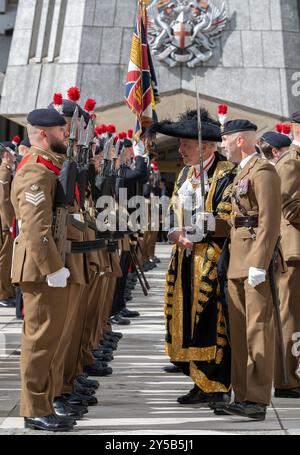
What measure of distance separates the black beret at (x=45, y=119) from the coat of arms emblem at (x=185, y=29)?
22127 mm

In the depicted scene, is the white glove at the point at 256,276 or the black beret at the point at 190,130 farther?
the black beret at the point at 190,130

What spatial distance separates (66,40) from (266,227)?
2280cm

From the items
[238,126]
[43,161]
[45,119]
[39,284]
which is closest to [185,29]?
[238,126]

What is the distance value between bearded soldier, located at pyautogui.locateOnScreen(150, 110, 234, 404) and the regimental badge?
29 cm

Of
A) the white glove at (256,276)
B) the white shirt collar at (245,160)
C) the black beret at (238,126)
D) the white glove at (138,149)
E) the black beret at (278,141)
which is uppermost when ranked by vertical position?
the white glove at (138,149)

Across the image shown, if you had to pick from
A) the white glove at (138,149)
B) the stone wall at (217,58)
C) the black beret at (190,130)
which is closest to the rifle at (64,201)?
the black beret at (190,130)

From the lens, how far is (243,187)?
684 centimetres

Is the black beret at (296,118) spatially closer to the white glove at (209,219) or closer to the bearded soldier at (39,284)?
the white glove at (209,219)

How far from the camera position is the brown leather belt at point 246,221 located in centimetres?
680

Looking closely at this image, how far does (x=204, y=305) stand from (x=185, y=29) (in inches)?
863

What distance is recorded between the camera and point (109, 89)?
92.5 feet

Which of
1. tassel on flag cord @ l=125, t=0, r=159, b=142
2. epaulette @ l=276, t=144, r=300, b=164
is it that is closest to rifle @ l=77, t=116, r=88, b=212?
epaulette @ l=276, t=144, r=300, b=164

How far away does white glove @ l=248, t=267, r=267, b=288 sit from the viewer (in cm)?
665

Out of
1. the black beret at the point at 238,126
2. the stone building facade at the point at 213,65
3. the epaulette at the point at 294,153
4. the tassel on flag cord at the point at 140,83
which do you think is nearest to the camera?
the black beret at the point at 238,126
